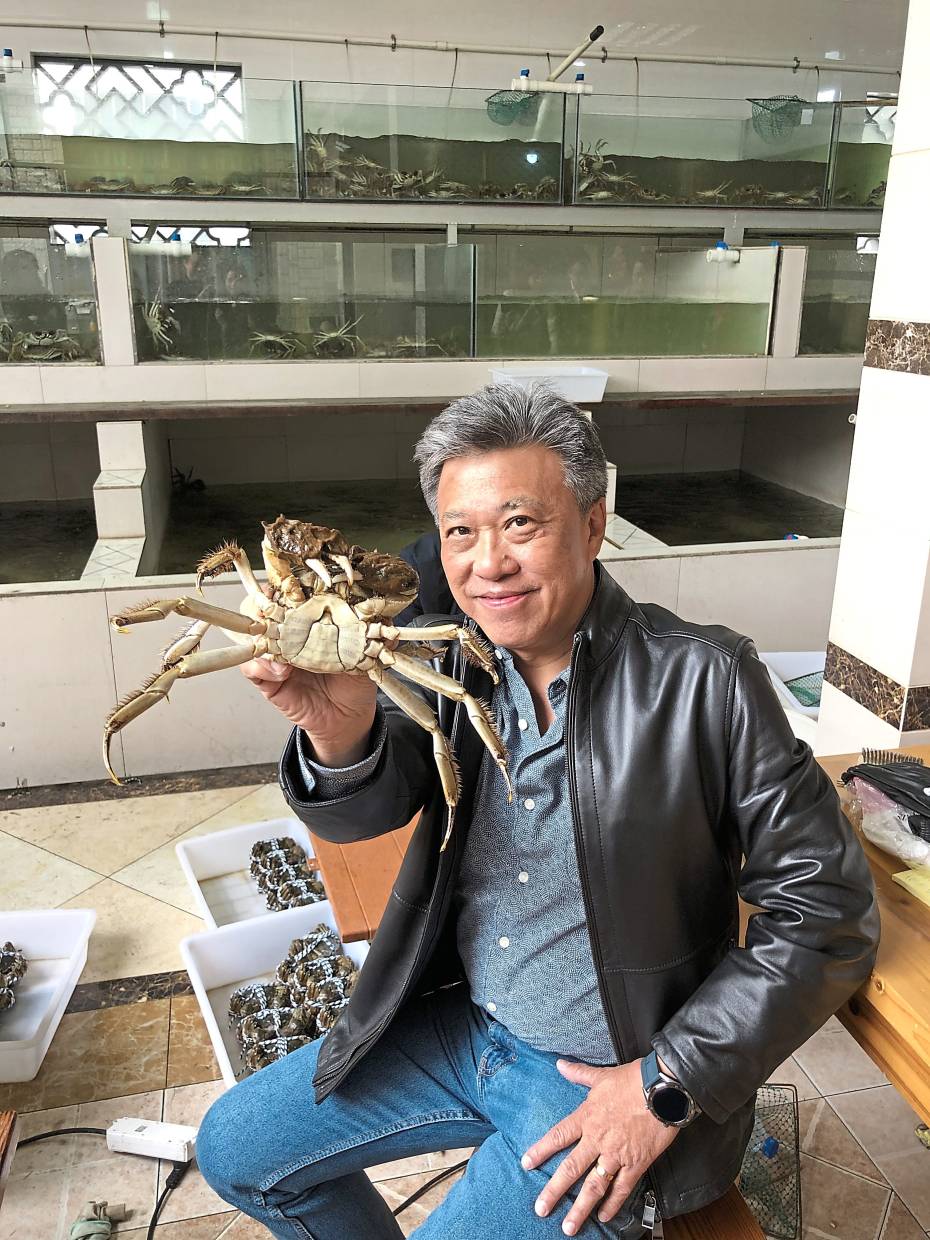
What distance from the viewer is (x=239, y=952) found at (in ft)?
9.77

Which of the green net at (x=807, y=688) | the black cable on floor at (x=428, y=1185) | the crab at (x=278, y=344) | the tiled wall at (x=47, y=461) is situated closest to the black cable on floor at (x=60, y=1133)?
the black cable on floor at (x=428, y=1185)

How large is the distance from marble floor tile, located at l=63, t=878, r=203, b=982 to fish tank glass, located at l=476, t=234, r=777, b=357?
3.96 metres

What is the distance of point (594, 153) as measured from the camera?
7141 millimetres

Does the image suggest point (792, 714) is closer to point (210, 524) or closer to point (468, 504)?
point (468, 504)

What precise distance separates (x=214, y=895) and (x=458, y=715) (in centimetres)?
218

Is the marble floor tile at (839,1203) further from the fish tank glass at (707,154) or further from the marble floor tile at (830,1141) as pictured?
the fish tank glass at (707,154)

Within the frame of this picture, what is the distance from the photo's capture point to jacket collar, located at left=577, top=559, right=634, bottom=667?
156 centimetres

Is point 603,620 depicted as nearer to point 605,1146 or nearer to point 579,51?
point 605,1146

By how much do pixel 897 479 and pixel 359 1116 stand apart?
230 cm

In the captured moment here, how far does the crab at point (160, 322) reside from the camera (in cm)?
557

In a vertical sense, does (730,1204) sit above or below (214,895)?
above

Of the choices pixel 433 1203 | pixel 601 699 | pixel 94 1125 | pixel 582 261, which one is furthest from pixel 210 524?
pixel 601 699

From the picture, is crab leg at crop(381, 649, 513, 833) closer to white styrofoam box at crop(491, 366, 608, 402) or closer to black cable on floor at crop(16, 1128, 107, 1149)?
black cable on floor at crop(16, 1128, 107, 1149)

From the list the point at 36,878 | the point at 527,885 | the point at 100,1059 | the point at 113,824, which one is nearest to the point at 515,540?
the point at 527,885
